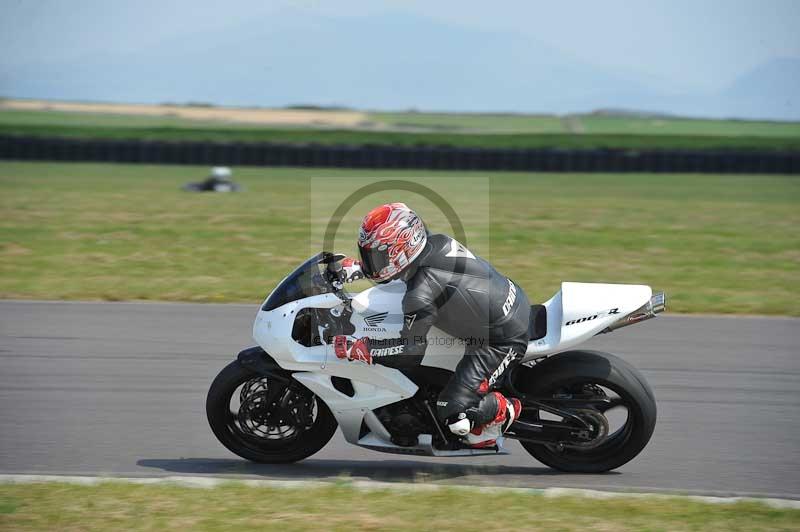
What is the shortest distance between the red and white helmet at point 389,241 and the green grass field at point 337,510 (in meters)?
1.18

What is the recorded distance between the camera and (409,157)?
29.1m

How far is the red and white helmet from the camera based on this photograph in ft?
16.9

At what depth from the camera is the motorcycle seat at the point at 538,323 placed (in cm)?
545

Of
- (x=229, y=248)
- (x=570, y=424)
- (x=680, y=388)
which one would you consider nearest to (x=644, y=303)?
(x=570, y=424)

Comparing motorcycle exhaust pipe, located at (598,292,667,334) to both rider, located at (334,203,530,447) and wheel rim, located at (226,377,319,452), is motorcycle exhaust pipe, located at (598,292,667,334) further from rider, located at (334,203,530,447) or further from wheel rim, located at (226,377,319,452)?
wheel rim, located at (226,377,319,452)

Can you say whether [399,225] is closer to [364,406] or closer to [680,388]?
[364,406]

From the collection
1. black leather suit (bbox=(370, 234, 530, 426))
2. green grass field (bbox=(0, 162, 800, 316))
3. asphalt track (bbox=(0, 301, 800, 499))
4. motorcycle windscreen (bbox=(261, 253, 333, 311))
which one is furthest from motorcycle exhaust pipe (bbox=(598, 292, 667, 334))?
green grass field (bbox=(0, 162, 800, 316))

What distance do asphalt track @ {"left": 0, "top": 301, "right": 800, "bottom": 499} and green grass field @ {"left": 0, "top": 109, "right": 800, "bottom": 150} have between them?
2338 cm

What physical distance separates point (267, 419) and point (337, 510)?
1.09m

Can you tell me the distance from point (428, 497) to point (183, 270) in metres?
8.09

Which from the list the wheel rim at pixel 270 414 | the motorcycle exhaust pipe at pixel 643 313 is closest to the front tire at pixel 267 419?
the wheel rim at pixel 270 414

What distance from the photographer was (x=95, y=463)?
18.4 ft

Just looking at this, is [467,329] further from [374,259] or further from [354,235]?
[354,235]

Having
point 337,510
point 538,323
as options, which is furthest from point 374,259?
point 337,510
